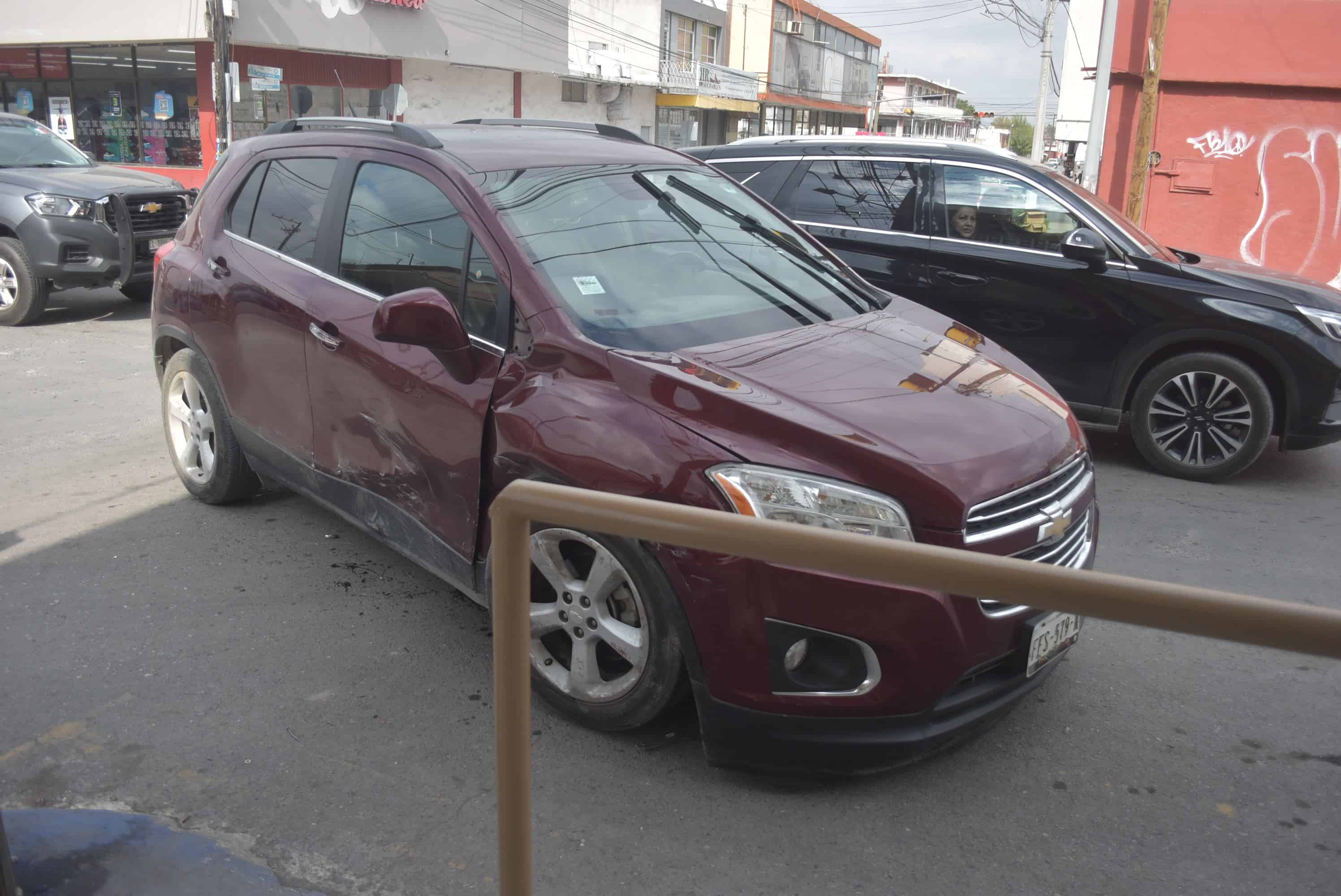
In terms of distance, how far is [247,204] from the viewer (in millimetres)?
4770

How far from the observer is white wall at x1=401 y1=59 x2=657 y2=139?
2939 centimetres

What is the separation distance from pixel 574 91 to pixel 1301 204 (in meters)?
26.9

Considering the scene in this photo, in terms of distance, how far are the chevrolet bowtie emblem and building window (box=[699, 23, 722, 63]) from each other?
44673 millimetres

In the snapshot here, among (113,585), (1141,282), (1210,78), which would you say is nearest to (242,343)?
(113,585)

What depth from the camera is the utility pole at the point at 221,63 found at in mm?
21359

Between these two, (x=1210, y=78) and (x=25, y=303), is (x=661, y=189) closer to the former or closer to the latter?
(x=25, y=303)

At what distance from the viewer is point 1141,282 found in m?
6.02

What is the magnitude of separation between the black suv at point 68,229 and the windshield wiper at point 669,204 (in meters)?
7.78

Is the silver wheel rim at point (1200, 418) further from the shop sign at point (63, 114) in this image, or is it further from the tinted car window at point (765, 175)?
the shop sign at point (63, 114)

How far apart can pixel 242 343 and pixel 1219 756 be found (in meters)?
3.87

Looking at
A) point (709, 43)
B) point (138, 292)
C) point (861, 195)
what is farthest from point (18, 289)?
point (709, 43)

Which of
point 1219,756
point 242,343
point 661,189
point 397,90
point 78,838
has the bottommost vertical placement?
point 78,838

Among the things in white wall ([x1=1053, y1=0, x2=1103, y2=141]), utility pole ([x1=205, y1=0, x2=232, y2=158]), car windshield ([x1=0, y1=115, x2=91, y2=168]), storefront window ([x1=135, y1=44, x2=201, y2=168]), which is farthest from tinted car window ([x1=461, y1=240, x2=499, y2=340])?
storefront window ([x1=135, y1=44, x2=201, y2=168])

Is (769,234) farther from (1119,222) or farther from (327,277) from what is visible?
(1119,222)
